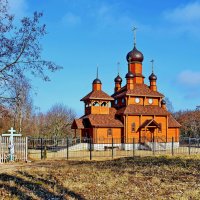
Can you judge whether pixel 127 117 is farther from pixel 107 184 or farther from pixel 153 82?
pixel 107 184

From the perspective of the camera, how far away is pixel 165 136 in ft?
133

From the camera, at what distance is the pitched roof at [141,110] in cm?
3856

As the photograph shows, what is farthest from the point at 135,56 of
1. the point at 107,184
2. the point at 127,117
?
the point at 107,184

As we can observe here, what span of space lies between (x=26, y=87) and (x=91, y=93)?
3055 cm

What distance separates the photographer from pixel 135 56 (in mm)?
44531

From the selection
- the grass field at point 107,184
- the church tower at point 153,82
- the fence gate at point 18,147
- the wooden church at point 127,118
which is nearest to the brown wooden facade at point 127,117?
the wooden church at point 127,118

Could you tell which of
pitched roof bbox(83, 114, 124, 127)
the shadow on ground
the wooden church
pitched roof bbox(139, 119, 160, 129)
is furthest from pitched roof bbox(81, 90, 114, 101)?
the shadow on ground

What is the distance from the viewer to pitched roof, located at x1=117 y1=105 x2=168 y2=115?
1518 inches

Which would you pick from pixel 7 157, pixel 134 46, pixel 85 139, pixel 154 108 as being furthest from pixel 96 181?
pixel 134 46

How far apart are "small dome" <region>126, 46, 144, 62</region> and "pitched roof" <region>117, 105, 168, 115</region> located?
7195mm

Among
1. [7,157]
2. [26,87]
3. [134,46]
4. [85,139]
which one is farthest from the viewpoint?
[134,46]

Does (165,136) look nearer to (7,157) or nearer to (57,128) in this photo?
(57,128)

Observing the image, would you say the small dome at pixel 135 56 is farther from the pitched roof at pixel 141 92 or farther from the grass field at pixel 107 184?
the grass field at pixel 107 184

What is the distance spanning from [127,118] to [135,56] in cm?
1003
